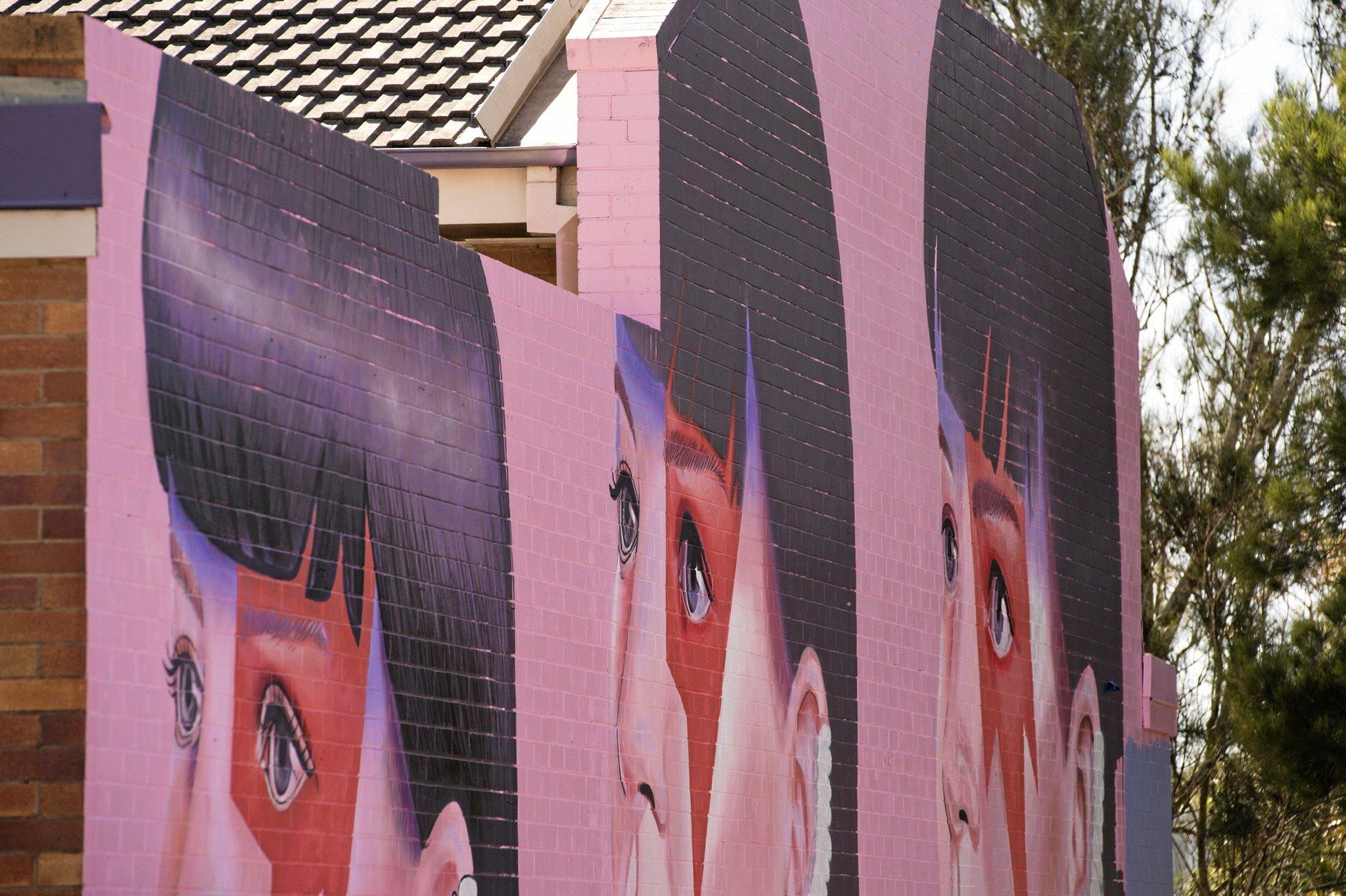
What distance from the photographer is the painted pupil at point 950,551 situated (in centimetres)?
1230

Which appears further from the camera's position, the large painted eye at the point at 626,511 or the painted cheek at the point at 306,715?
the large painted eye at the point at 626,511

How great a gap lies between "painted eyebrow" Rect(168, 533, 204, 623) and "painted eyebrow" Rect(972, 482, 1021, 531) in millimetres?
7091

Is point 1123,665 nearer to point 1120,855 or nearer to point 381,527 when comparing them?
point 1120,855

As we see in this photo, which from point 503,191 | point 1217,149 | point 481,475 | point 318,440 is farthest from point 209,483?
point 1217,149

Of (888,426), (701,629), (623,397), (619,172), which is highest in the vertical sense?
(619,172)

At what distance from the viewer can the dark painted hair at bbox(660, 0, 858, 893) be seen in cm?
983

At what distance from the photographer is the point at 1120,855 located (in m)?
15.0

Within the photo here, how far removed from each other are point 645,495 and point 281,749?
2.85 m

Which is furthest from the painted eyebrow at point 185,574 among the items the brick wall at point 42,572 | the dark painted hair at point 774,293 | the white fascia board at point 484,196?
the white fascia board at point 484,196

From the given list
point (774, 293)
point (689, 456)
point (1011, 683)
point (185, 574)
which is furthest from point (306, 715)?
point (1011, 683)

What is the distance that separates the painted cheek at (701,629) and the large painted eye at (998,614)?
3.37 m

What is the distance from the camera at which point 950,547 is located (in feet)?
40.6

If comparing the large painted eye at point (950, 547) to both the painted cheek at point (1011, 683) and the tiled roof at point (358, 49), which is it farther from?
the tiled roof at point (358, 49)

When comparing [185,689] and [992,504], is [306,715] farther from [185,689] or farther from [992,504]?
[992,504]
